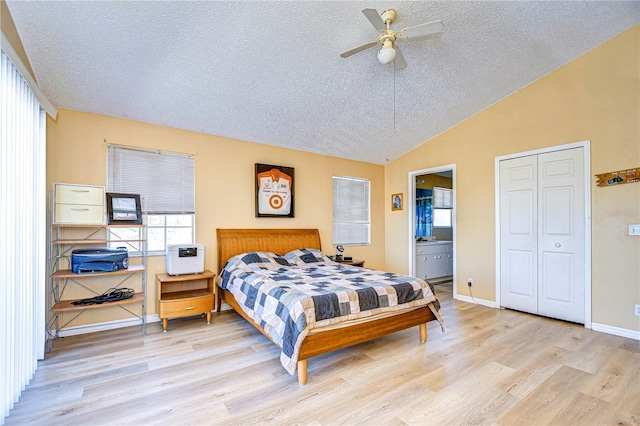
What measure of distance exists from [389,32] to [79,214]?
3301 millimetres

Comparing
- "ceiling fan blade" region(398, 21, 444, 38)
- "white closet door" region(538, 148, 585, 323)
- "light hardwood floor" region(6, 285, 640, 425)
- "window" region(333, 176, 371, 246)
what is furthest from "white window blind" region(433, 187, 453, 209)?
"ceiling fan blade" region(398, 21, 444, 38)

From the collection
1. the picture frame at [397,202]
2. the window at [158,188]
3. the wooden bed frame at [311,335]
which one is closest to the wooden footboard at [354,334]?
the wooden bed frame at [311,335]

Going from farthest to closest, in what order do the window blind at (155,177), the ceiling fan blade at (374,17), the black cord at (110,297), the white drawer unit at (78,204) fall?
the window blind at (155,177) → the black cord at (110,297) → the white drawer unit at (78,204) → the ceiling fan blade at (374,17)

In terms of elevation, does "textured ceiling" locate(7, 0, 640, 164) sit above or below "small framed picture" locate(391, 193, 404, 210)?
above

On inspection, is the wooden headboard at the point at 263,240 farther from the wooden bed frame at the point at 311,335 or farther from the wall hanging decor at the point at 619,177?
the wall hanging decor at the point at 619,177

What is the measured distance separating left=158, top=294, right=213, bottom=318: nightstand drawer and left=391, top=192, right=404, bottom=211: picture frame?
3.68 meters

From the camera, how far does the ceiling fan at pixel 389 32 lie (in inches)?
86.5

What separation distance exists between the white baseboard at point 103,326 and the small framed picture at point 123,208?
3.89 feet

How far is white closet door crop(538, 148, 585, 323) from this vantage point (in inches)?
140

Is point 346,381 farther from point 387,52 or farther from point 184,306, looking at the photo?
point 387,52

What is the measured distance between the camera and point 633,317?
124 inches

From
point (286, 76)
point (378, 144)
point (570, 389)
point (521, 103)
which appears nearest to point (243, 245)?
point (286, 76)

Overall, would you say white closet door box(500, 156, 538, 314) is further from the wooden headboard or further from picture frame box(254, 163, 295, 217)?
picture frame box(254, 163, 295, 217)

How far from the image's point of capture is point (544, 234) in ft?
12.6
